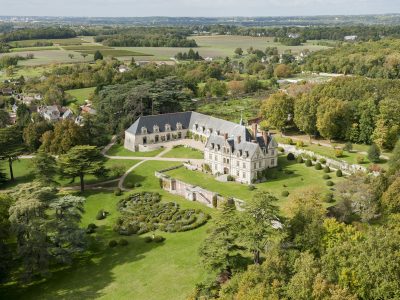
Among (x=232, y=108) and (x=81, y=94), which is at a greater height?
(x=81, y=94)

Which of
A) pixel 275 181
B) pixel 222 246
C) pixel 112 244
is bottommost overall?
pixel 112 244

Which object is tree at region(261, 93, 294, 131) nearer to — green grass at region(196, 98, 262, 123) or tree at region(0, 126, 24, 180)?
green grass at region(196, 98, 262, 123)

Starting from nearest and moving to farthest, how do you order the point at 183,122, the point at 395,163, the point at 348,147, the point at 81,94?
the point at 395,163, the point at 348,147, the point at 183,122, the point at 81,94

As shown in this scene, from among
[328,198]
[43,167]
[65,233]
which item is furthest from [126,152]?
[328,198]

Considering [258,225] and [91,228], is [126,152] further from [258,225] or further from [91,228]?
[258,225]

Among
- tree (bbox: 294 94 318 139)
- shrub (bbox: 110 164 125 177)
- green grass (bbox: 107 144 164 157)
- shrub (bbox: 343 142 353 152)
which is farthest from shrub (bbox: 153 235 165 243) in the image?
tree (bbox: 294 94 318 139)

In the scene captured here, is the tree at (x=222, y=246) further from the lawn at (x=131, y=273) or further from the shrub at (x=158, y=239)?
the shrub at (x=158, y=239)

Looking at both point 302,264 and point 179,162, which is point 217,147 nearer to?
point 179,162

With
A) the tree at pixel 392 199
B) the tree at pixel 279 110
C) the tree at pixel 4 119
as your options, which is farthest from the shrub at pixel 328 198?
the tree at pixel 4 119

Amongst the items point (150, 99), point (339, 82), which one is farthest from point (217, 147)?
point (339, 82)
